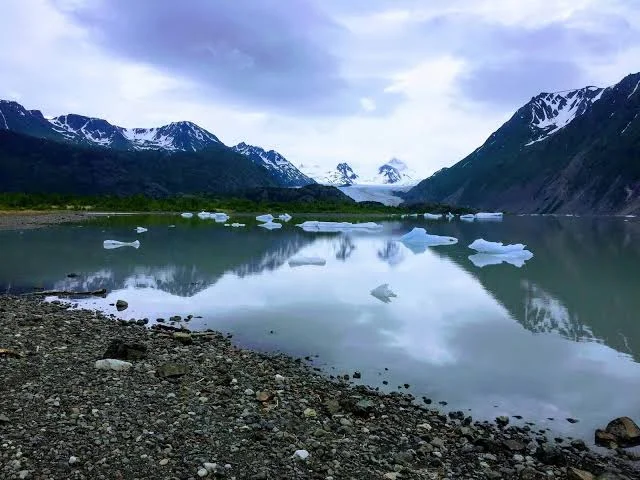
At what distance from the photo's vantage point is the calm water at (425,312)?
9734 millimetres

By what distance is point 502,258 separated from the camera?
31734 millimetres

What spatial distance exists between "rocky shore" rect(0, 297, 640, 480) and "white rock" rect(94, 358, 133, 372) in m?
0.02

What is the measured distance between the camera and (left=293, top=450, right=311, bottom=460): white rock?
637cm

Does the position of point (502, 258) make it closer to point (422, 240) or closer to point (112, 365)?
point (422, 240)

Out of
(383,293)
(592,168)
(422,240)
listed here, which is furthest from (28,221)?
(592,168)

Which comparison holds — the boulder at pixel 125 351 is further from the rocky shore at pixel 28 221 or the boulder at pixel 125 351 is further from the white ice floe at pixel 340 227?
the white ice floe at pixel 340 227

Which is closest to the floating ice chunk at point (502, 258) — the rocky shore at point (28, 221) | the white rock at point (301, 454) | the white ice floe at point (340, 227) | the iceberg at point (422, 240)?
the iceberg at point (422, 240)

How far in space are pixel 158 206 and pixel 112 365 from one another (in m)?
100

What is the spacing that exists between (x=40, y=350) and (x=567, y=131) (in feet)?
708

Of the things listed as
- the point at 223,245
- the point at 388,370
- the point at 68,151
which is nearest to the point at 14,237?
the point at 223,245

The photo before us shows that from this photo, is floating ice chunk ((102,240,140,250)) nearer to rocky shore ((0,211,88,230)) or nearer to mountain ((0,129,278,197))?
rocky shore ((0,211,88,230))

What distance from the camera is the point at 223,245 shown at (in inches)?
1464

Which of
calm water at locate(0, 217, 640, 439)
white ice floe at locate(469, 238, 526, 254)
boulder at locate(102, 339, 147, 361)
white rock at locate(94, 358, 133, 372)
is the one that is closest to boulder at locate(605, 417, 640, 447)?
calm water at locate(0, 217, 640, 439)

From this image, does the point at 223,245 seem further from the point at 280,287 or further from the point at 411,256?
the point at 280,287
